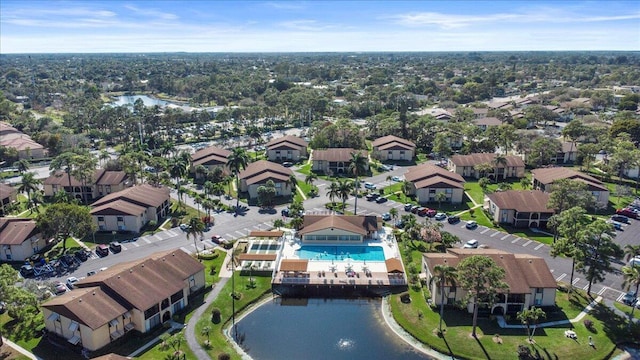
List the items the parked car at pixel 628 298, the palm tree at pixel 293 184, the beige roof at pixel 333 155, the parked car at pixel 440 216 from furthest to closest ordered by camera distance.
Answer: the beige roof at pixel 333 155 → the palm tree at pixel 293 184 → the parked car at pixel 440 216 → the parked car at pixel 628 298


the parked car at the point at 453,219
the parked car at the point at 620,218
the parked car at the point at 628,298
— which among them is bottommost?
the parked car at the point at 628,298

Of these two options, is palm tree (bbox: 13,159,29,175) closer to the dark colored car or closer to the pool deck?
the pool deck

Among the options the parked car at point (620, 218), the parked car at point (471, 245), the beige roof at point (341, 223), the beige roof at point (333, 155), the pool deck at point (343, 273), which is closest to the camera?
the pool deck at point (343, 273)

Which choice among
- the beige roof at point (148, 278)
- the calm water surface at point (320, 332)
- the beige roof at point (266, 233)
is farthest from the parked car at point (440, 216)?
the beige roof at point (148, 278)

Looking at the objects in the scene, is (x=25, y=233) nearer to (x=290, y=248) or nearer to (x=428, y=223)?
(x=290, y=248)

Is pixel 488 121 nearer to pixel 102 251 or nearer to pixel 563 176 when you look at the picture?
pixel 563 176

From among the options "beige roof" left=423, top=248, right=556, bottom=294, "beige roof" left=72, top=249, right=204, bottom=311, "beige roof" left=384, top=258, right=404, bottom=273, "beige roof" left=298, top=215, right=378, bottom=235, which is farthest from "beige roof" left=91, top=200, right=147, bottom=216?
"beige roof" left=423, top=248, right=556, bottom=294

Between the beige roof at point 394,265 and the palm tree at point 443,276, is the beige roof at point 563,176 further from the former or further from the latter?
the palm tree at point 443,276
